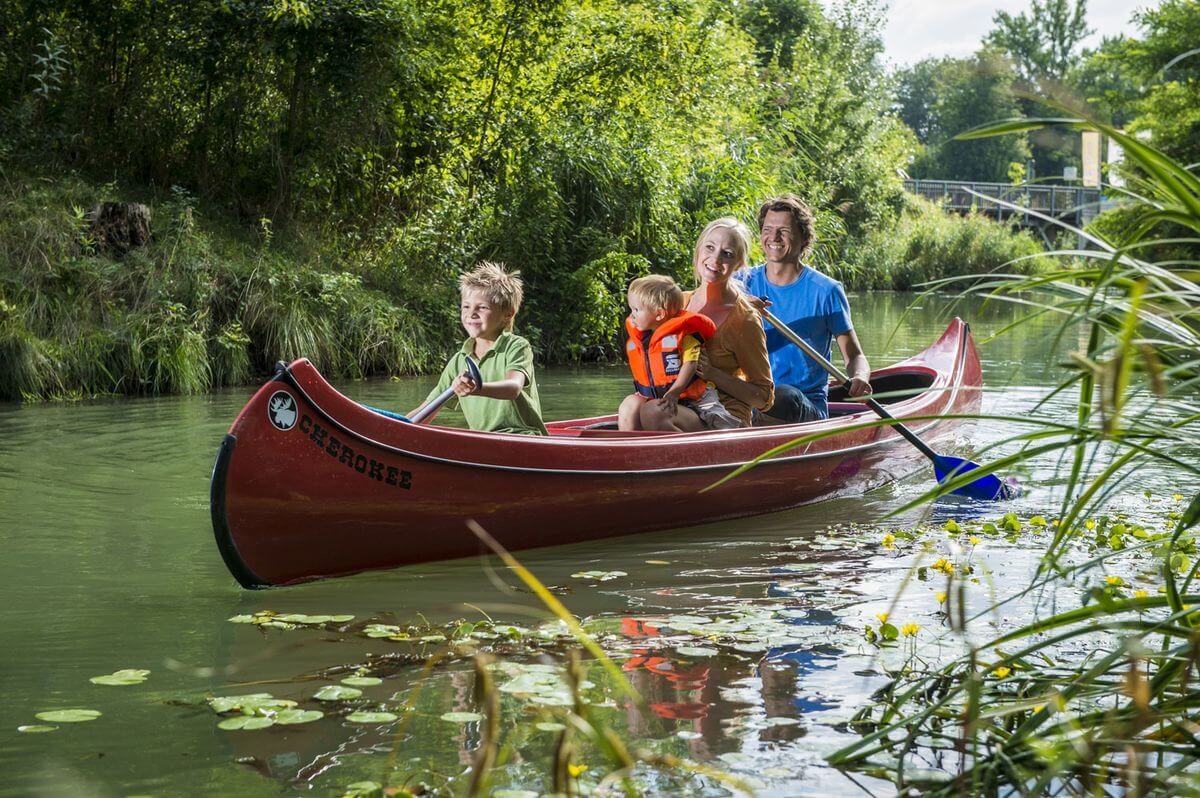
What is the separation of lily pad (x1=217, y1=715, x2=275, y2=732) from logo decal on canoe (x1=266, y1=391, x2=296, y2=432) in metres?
1.49

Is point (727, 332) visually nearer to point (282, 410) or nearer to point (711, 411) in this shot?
point (711, 411)

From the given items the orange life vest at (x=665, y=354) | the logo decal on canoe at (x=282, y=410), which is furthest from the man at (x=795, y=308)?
the logo decal on canoe at (x=282, y=410)

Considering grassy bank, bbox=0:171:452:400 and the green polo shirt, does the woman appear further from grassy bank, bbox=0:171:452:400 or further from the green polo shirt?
grassy bank, bbox=0:171:452:400

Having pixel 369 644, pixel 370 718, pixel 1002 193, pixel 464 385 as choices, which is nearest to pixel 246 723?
pixel 370 718

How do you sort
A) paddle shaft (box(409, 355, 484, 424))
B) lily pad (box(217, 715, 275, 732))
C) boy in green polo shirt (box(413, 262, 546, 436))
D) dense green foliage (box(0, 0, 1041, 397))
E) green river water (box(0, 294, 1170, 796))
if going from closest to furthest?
green river water (box(0, 294, 1170, 796)) → lily pad (box(217, 715, 275, 732)) → paddle shaft (box(409, 355, 484, 424)) → boy in green polo shirt (box(413, 262, 546, 436)) → dense green foliage (box(0, 0, 1041, 397))

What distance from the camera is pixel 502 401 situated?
551 centimetres

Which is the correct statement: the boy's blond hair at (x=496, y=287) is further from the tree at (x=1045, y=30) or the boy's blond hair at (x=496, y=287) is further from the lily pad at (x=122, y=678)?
the tree at (x=1045, y=30)

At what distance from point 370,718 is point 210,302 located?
8644 mm

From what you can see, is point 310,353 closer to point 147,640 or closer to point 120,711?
point 147,640

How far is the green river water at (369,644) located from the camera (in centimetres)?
282

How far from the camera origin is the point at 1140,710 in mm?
1412

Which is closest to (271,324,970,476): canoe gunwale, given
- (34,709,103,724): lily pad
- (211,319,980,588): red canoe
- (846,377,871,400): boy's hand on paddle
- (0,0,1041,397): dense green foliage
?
(211,319,980,588): red canoe

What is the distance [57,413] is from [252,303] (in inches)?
94.8

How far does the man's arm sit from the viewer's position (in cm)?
628
